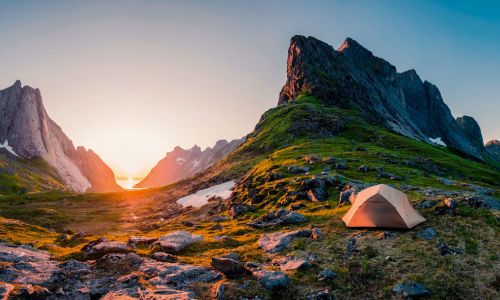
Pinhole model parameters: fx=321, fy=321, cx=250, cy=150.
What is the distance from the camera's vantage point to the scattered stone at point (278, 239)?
2633cm

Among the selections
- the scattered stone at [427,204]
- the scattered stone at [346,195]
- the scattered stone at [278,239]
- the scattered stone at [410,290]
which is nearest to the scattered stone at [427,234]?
the scattered stone at [427,204]

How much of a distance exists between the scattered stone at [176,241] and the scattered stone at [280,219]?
23.1 ft

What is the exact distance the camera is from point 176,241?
95.6ft

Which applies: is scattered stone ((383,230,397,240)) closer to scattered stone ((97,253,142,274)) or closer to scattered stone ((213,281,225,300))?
scattered stone ((213,281,225,300))

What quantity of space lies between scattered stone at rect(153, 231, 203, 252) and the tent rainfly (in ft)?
47.3

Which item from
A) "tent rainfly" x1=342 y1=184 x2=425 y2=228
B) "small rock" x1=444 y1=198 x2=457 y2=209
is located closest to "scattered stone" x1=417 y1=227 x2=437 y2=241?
"tent rainfly" x1=342 y1=184 x2=425 y2=228

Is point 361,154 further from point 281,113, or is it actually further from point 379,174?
point 281,113

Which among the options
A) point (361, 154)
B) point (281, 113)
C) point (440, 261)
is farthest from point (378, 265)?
point (281, 113)

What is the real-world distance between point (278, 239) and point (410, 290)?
38.3 feet

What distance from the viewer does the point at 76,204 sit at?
98.9 meters

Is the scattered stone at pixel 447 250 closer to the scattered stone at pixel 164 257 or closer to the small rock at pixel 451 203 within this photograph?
the small rock at pixel 451 203

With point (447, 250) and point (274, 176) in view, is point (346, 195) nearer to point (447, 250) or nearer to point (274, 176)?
point (447, 250)

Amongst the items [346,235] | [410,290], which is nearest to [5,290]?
[410,290]

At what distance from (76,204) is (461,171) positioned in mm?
105393
